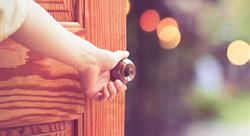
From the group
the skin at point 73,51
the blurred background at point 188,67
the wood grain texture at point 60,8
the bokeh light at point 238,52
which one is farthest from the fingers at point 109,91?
the bokeh light at point 238,52

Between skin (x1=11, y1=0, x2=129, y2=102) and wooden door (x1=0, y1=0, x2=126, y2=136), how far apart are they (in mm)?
26

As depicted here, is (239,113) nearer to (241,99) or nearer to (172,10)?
(241,99)

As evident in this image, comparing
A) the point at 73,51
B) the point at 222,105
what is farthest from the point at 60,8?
the point at 222,105

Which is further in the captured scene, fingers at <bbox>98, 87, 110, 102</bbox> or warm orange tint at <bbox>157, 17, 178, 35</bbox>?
warm orange tint at <bbox>157, 17, 178, 35</bbox>

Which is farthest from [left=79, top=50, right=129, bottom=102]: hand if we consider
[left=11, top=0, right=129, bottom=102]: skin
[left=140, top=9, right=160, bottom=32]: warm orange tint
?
[left=140, top=9, right=160, bottom=32]: warm orange tint

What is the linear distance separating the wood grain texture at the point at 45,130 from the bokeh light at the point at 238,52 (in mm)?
1100

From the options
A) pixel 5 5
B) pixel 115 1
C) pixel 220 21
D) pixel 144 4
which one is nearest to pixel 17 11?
pixel 5 5

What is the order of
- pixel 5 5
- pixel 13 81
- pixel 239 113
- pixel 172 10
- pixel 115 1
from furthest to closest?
1. pixel 239 113
2. pixel 172 10
3. pixel 115 1
4. pixel 13 81
5. pixel 5 5

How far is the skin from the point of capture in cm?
58

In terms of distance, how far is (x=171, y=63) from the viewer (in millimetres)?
1665

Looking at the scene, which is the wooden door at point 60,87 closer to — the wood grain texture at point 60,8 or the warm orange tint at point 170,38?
the wood grain texture at point 60,8

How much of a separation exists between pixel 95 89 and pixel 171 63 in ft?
3.23

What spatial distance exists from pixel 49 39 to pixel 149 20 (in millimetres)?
1077

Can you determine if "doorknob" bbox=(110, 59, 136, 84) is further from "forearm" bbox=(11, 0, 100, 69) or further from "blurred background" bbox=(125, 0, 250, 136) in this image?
"blurred background" bbox=(125, 0, 250, 136)
